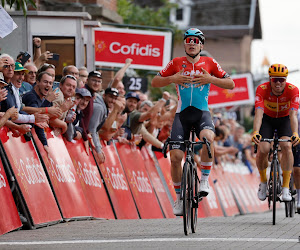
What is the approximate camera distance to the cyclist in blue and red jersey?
11461mm

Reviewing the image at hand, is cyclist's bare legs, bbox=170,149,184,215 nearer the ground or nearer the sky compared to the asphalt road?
nearer the sky

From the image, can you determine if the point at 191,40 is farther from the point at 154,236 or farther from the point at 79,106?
the point at 79,106

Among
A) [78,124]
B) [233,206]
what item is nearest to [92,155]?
[78,124]

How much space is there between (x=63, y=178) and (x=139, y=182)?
13.0ft

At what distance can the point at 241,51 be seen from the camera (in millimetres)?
104562

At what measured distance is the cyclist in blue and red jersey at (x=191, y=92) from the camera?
1146 cm

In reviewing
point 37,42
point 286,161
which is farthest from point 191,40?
point 37,42

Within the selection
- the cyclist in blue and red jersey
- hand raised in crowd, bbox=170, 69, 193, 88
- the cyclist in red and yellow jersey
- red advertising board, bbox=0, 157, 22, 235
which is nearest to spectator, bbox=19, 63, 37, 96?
red advertising board, bbox=0, 157, 22, 235

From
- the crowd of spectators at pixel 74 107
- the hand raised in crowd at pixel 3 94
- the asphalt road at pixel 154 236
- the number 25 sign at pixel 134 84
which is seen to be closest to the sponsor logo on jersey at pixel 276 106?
the asphalt road at pixel 154 236

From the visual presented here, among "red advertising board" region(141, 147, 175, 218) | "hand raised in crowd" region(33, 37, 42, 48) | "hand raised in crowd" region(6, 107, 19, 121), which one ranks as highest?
"hand raised in crowd" region(33, 37, 42, 48)

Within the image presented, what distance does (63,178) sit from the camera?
44.1 feet

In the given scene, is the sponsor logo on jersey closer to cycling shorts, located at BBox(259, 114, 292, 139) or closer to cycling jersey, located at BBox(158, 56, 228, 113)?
cycling shorts, located at BBox(259, 114, 292, 139)

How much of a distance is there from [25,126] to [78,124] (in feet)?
9.47

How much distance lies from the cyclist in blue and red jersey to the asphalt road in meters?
0.81
